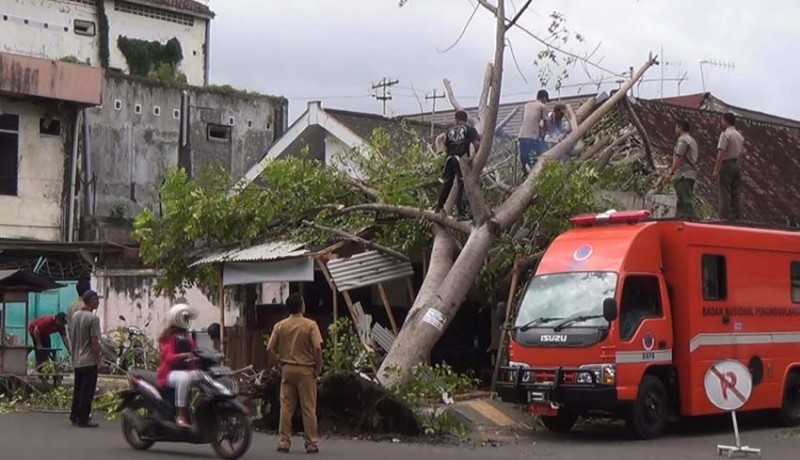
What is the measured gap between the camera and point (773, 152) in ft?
97.1

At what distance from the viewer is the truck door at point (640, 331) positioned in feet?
48.6

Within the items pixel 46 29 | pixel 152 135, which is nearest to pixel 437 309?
pixel 152 135

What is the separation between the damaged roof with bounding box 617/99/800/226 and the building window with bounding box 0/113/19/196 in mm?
16740

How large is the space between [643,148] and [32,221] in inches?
735

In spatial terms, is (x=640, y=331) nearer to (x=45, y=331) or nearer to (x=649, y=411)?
(x=649, y=411)

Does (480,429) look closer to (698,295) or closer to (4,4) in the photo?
(698,295)

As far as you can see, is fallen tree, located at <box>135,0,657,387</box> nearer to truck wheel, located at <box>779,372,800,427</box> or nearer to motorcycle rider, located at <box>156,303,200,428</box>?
truck wheel, located at <box>779,372,800,427</box>

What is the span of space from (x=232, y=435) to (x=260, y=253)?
6868mm

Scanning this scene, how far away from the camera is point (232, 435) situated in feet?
40.9

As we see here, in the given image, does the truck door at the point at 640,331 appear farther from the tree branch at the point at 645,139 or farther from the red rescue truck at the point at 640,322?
the tree branch at the point at 645,139

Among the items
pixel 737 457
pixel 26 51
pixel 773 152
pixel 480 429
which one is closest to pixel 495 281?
pixel 480 429

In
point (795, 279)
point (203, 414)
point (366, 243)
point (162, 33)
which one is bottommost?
point (203, 414)

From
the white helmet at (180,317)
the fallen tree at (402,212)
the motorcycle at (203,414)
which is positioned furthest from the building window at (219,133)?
the white helmet at (180,317)

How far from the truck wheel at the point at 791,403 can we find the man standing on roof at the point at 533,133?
5156mm
